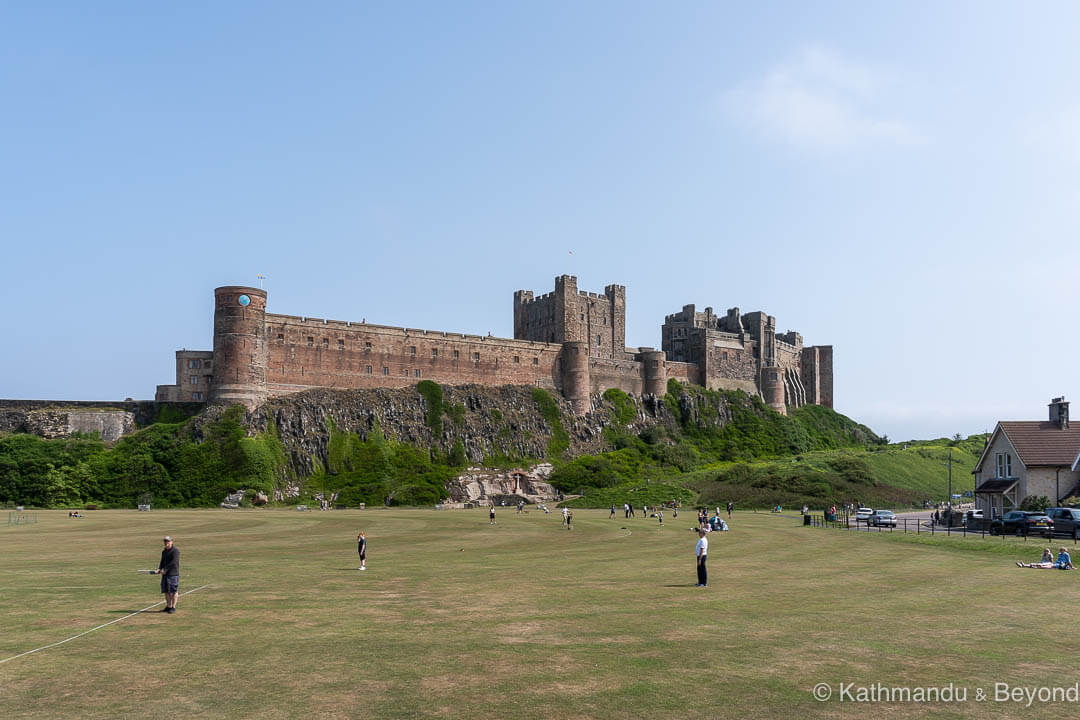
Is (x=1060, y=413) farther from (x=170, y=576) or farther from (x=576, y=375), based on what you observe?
(x=576, y=375)

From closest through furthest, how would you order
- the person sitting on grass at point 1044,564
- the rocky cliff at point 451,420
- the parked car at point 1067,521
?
1. the person sitting on grass at point 1044,564
2. the parked car at point 1067,521
3. the rocky cliff at point 451,420

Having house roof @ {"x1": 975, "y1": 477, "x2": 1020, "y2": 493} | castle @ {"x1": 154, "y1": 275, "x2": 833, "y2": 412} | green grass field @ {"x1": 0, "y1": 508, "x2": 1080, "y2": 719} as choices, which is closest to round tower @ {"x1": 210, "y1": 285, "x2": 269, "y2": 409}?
castle @ {"x1": 154, "y1": 275, "x2": 833, "y2": 412}

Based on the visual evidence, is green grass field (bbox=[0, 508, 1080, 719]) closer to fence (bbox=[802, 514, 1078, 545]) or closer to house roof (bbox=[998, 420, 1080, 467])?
fence (bbox=[802, 514, 1078, 545])

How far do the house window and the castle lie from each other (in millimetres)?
62655

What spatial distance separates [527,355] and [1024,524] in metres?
78.5

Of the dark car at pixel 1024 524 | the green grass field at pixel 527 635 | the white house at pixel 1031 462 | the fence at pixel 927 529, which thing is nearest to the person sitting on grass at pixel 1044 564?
the green grass field at pixel 527 635

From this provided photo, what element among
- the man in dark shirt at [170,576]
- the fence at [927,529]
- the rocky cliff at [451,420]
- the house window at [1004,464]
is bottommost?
the fence at [927,529]

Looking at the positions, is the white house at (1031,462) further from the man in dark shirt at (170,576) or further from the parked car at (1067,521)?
the man in dark shirt at (170,576)

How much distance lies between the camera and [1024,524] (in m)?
41.8

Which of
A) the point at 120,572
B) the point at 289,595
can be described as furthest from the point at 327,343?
the point at 289,595

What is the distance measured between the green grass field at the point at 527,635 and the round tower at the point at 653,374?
9087 centimetres

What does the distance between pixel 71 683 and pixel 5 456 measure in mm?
78707

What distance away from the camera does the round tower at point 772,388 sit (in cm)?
13850

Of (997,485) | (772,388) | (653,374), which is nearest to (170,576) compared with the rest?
(997,485)
